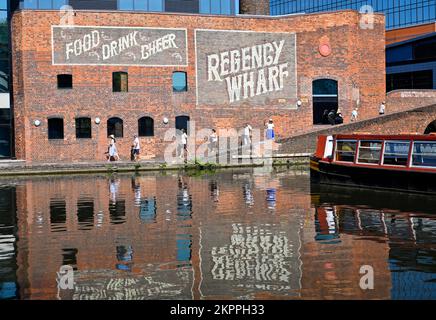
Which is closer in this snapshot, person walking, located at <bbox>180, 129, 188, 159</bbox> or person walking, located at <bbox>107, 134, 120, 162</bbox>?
person walking, located at <bbox>107, 134, 120, 162</bbox>

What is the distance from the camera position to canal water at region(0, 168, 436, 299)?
938 centimetres

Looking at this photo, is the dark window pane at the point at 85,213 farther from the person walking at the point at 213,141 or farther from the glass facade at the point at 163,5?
the glass facade at the point at 163,5

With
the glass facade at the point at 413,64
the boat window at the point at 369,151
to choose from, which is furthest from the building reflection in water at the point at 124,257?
the glass facade at the point at 413,64

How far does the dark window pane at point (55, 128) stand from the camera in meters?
34.1

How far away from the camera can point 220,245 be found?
41.1 feet

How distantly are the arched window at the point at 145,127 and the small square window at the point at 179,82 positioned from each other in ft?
5.97

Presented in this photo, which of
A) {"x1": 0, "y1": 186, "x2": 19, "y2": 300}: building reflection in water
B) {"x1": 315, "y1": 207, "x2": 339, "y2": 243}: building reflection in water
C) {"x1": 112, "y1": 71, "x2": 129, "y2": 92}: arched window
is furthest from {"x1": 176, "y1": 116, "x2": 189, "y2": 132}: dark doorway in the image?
{"x1": 315, "y1": 207, "x2": 339, "y2": 243}: building reflection in water

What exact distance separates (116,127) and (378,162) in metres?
16.0

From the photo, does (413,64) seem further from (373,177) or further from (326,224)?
(326,224)

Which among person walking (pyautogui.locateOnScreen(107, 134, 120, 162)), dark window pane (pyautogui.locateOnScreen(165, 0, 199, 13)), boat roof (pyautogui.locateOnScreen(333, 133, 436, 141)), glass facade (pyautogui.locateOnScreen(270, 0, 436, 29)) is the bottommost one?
person walking (pyautogui.locateOnScreen(107, 134, 120, 162))

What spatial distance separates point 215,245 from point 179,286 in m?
3.10

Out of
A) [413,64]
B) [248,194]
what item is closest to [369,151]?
[248,194]

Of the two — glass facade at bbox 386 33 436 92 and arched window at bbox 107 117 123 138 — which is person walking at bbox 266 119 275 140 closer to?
arched window at bbox 107 117 123 138

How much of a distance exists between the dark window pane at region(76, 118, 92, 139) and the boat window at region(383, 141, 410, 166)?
16315 mm
